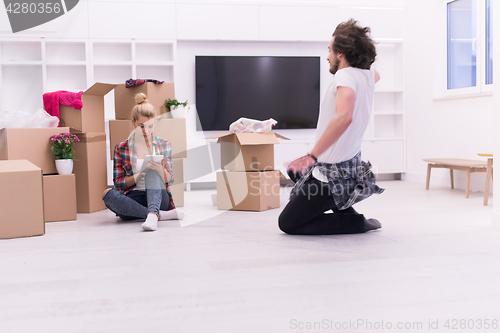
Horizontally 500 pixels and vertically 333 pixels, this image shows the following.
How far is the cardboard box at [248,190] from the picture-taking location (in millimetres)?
3115

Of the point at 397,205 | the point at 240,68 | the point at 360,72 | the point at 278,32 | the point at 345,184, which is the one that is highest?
the point at 278,32

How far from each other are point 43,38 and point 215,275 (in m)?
3.76

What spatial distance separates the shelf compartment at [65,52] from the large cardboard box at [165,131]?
1.62 m

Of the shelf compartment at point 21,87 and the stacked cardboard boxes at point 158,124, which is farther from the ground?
the shelf compartment at point 21,87

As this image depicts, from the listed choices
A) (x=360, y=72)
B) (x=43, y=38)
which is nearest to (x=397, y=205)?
(x=360, y=72)

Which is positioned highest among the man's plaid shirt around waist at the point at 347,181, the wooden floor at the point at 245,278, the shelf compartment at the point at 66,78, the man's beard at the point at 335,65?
the shelf compartment at the point at 66,78

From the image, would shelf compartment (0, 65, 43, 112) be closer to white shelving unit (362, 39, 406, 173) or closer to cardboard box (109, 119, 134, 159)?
cardboard box (109, 119, 134, 159)

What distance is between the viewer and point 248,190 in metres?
3.13

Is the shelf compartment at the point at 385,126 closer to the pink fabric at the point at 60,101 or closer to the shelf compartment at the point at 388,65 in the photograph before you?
the shelf compartment at the point at 388,65

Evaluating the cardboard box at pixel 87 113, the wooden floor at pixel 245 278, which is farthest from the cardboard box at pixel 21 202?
the cardboard box at pixel 87 113

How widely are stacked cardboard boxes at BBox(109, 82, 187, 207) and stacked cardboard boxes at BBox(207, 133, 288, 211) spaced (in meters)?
0.31

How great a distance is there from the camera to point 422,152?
4.90m

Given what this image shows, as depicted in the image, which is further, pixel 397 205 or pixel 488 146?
pixel 488 146

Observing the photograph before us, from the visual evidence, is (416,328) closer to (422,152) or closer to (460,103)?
(460,103)
